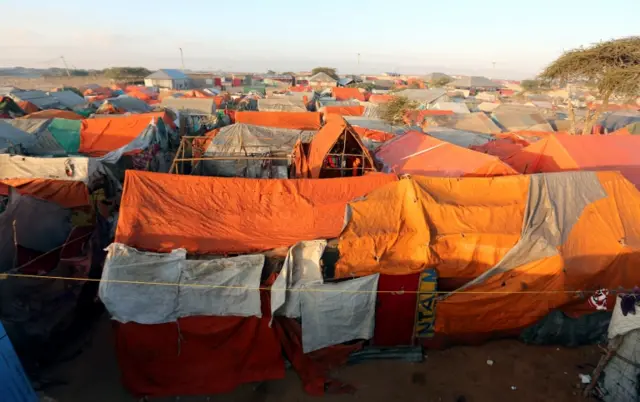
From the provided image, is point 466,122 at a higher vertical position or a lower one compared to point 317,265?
higher

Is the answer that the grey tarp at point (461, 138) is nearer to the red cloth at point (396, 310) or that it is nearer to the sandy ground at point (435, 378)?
the sandy ground at point (435, 378)

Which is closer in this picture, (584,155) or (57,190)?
(57,190)

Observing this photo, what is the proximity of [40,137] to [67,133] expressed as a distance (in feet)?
3.56

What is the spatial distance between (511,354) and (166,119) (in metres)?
18.1

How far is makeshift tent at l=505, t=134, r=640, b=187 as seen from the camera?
369 inches

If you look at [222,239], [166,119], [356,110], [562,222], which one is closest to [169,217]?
[222,239]

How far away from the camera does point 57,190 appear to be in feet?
27.2

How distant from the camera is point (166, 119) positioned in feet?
60.6

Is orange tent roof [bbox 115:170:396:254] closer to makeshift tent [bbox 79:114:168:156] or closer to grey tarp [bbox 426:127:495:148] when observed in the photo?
grey tarp [bbox 426:127:495:148]

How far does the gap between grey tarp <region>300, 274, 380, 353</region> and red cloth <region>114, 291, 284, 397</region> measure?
60 cm

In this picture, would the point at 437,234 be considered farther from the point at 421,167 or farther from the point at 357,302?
the point at 421,167

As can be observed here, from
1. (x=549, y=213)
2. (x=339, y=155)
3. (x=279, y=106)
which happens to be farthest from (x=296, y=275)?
(x=279, y=106)

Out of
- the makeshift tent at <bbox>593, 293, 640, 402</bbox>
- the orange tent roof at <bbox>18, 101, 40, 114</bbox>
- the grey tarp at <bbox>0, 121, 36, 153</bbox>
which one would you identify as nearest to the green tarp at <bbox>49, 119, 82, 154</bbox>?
the grey tarp at <bbox>0, 121, 36, 153</bbox>

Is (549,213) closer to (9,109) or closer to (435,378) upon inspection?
(435,378)
